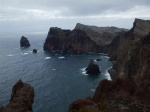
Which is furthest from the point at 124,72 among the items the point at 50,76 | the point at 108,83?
the point at 50,76

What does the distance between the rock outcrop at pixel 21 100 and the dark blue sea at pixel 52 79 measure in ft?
87.3

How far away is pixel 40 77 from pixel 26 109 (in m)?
76.1

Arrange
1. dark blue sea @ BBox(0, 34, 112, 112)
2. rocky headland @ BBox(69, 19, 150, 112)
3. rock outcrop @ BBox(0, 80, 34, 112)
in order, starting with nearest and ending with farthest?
rocky headland @ BBox(69, 19, 150, 112) < rock outcrop @ BBox(0, 80, 34, 112) < dark blue sea @ BBox(0, 34, 112, 112)

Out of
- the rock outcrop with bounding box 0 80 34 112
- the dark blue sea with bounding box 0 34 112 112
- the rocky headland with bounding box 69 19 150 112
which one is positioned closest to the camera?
the rocky headland with bounding box 69 19 150 112

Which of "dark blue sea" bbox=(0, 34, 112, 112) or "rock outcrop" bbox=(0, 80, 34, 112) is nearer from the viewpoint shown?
"rock outcrop" bbox=(0, 80, 34, 112)

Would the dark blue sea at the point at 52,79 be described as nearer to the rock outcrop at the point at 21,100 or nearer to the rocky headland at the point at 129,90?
the rocky headland at the point at 129,90

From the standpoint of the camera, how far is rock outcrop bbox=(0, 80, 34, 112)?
54.7 m

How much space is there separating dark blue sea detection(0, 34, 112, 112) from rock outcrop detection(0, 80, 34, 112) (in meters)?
26.6

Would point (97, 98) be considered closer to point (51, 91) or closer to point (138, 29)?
point (51, 91)

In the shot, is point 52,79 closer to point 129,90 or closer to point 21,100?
point 129,90

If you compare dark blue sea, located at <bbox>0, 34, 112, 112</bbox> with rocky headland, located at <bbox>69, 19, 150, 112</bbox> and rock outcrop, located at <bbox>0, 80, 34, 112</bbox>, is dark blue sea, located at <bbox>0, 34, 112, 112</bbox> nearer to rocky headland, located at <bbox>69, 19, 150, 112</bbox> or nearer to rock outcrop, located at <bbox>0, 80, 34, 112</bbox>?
rocky headland, located at <bbox>69, 19, 150, 112</bbox>

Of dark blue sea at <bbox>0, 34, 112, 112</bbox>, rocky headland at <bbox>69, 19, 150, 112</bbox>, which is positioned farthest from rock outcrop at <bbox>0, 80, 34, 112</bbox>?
dark blue sea at <bbox>0, 34, 112, 112</bbox>

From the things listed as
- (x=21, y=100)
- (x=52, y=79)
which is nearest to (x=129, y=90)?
(x=21, y=100)

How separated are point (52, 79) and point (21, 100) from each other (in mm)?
71053
